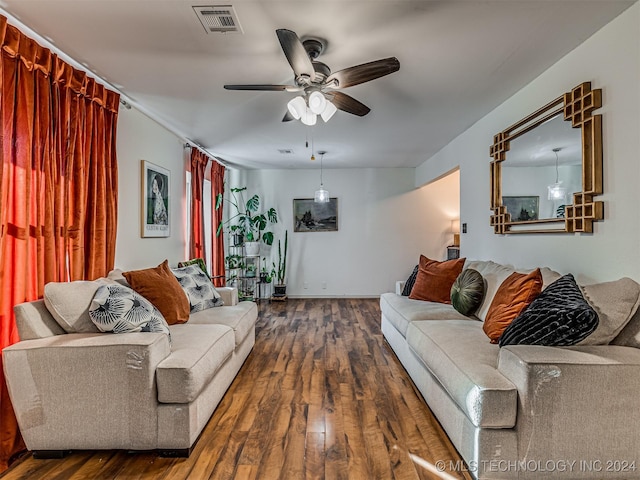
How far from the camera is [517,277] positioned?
2.57m

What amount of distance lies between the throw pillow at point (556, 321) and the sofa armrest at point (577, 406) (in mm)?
108

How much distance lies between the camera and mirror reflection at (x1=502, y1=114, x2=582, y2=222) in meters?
2.52

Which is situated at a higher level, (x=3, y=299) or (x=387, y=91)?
(x=387, y=91)

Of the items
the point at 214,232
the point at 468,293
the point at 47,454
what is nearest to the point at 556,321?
the point at 468,293

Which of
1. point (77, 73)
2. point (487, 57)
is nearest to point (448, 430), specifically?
point (487, 57)

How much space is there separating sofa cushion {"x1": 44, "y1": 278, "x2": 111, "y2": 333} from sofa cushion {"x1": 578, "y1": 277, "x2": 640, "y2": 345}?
275cm

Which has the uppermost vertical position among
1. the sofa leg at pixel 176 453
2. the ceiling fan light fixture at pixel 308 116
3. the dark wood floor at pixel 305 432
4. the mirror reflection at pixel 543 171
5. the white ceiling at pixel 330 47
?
the white ceiling at pixel 330 47

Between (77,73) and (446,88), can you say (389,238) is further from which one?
(77,73)

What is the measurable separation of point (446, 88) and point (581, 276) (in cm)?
179

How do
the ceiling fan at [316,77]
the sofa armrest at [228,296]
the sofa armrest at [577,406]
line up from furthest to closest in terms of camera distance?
1. the sofa armrest at [228,296]
2. the ceiling fan at [316,77]
3. the sofa armrest at [577,406]

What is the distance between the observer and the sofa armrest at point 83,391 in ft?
6.31

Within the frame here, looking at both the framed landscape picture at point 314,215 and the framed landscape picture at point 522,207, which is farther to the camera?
the framed landscape picture at point 314,215

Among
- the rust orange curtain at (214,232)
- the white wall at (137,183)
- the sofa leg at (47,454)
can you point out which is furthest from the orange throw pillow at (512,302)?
the rust orange curtain at (214,232)

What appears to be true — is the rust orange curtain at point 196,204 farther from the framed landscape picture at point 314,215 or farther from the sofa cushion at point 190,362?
the sofa cushion at point 190,362
